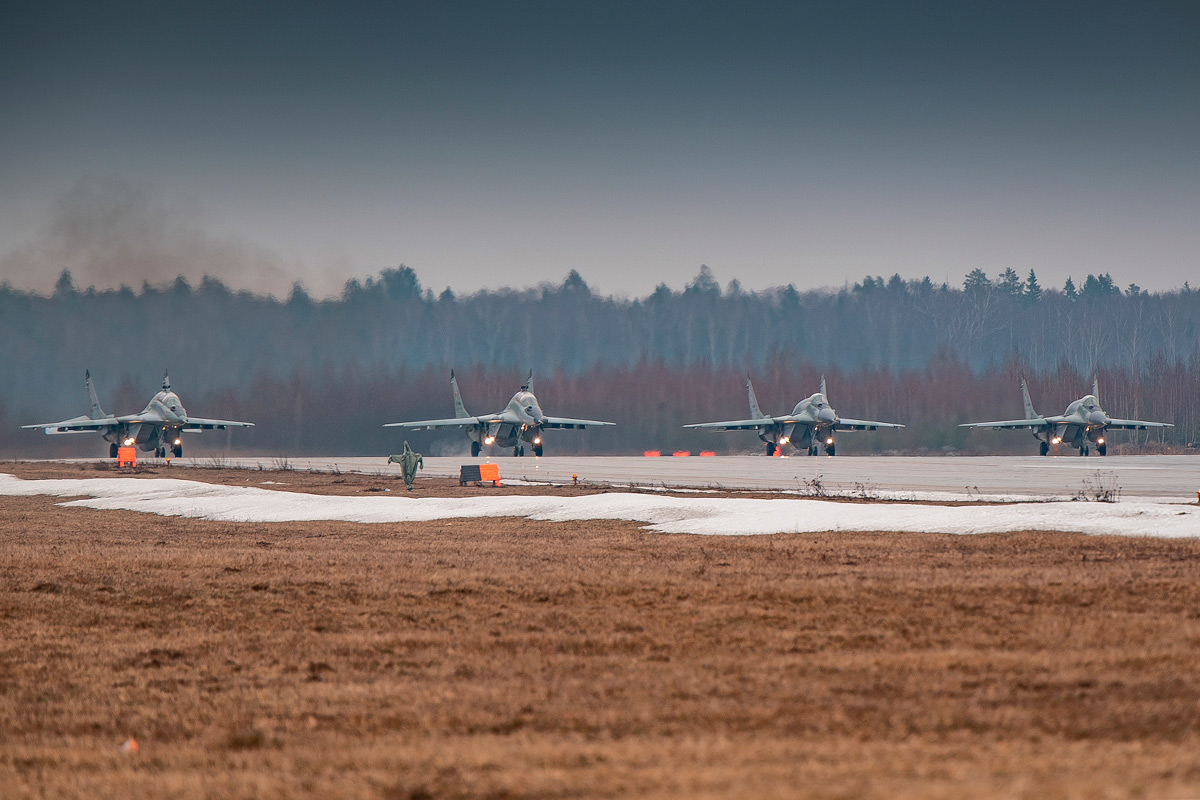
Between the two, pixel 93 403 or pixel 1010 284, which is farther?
pixel 1010 284

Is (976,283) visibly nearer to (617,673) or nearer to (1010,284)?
(1010,284)

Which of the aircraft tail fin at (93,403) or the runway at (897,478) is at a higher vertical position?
the aircraft tail fin at (93,403)

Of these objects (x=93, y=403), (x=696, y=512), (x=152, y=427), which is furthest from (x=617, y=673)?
(x=93, y=403)

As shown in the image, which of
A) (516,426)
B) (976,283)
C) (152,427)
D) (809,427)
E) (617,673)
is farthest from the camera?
(976,283)

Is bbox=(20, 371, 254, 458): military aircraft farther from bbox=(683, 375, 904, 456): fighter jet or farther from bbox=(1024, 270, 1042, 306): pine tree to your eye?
bbox=(1024, 270, 1042, 306): pine tree

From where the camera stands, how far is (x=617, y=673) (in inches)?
343

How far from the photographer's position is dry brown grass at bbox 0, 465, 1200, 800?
5.82m

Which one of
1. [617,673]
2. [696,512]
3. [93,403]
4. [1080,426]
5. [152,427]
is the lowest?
[617,673]

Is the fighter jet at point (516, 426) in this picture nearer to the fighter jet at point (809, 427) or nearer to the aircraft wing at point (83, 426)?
the fighter jet at point (809, 427)

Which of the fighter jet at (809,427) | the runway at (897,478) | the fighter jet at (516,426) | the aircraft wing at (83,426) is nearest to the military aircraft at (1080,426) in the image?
the fighter jet at (809,427)

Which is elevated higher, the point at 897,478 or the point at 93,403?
the point at 93,403

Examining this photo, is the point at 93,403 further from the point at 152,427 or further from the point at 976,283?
the point at 976,283

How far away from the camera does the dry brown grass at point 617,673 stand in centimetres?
582

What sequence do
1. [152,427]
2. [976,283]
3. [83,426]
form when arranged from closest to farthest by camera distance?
1. [152,427]
2. [83,426]
3. [976,283]
